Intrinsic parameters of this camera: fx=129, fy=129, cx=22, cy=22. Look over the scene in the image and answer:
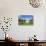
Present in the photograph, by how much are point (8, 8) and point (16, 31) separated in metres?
1.00

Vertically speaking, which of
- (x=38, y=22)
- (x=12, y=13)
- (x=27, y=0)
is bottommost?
(x=38, y=22)

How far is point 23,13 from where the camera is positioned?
17.6 feet

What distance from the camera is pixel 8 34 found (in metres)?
5.22

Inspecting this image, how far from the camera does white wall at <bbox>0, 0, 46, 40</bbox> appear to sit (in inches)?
208

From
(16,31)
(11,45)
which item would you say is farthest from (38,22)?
(11,45)

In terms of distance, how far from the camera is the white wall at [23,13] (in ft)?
17.3

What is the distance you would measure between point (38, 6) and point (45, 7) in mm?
296

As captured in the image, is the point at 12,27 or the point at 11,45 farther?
the point at 12,27

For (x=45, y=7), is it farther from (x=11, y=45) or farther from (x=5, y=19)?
(x=11, y=45)

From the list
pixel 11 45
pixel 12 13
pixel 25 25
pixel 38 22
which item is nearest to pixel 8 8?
pixel 12 13

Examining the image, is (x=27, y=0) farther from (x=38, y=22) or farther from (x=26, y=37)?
(x=26, y=37)

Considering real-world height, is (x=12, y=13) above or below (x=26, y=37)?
above

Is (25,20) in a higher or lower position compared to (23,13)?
Answer: lower

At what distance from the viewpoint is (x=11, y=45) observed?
385cm
